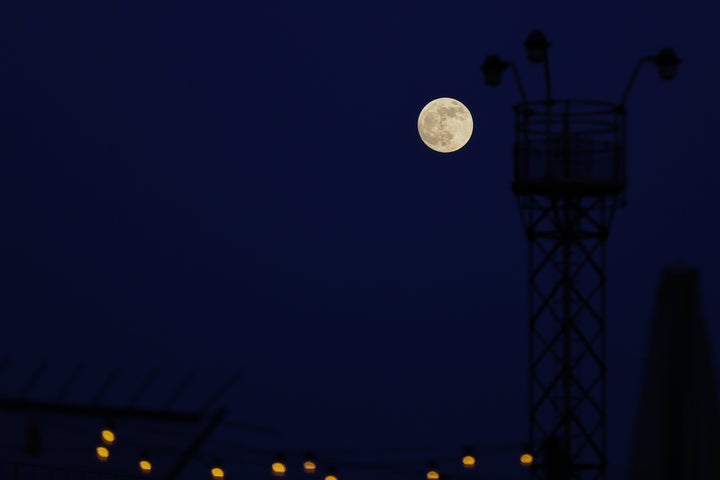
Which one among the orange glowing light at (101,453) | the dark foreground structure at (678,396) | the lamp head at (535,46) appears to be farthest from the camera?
the lamp head at (535,46)

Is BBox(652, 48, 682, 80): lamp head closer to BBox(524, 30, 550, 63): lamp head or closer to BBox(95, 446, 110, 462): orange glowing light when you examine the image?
BBox(524, 30, 550, 63): lamp head

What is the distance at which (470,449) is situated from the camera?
24922mm

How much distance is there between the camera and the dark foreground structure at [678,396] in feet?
38.5

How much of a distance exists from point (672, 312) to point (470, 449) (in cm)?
1318

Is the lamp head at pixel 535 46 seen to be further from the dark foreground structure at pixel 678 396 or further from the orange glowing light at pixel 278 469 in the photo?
the dark foreground structure at pixel 678 396

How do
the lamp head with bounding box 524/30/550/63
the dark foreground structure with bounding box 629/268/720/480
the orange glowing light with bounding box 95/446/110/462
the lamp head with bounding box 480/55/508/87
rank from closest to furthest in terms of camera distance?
1. the dark foreground structure with bounding box 629/268/720/480
2. the orange glowing light with bounding box 95/446/110/462
3. the lamp head with bounding box 524/30/550/63
4. the lamp head with bounding box 480/55/508/87

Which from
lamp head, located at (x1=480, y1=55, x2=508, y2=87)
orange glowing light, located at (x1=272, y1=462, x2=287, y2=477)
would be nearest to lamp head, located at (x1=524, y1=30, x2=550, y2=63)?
lamp head, located at (x1=480, y1=55, x2=508, y2=87)

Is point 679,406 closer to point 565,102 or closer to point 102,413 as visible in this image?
point 102,413

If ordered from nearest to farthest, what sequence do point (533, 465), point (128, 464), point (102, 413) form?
point (102, 413)
point (128, 464)
point (533, 465)

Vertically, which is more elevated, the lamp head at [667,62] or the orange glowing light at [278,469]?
the lamp head at [667,62]

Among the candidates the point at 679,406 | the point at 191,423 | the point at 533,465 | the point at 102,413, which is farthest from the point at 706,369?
the point at 533,465

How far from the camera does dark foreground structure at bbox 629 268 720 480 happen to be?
38.5ft

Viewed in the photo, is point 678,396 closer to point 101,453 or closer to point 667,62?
point 101,453

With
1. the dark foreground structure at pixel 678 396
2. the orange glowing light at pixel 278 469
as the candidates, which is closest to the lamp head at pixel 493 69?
the orange glowing light at pixel 278 469
